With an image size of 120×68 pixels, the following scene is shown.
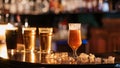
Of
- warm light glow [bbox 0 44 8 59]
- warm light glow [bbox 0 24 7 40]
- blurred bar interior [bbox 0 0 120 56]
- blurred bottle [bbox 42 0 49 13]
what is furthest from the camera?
blurred bottle [bbox 42 0 49 13]

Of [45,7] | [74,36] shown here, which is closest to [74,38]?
[74,36]

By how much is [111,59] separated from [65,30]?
3.15 metres

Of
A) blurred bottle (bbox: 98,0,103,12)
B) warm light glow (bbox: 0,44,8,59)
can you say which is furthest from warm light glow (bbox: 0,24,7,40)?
blurred bottle (bbox: 98,0,103,12)

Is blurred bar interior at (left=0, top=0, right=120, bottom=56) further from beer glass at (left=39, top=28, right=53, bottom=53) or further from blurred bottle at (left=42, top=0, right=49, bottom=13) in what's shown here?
beer glass at (left=39, top=28, right=53, bottom=53)

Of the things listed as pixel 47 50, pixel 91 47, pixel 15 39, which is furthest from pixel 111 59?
pixel 91 47

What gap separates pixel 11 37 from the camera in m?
2.63

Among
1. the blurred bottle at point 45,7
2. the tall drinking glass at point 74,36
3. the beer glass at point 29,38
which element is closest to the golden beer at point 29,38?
the beer glass at point 29,38

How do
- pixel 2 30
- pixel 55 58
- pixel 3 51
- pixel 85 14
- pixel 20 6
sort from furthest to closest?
pixel 85 14, pixel 20 6, pixel 2 30, pixel 3 51, pixel 55 58

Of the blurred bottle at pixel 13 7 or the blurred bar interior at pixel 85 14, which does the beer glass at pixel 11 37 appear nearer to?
the blurred bar interior at pixel 85 14

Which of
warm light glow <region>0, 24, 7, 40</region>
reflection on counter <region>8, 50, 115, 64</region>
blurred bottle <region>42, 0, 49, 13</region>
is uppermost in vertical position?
blurred bottle <region>42, 0, 49, 13</region>

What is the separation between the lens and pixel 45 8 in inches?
210

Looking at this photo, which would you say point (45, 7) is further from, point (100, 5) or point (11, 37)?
point (11, 37)

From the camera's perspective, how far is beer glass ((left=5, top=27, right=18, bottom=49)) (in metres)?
2.60

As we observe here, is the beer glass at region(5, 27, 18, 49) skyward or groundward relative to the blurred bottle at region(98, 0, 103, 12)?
groundward
